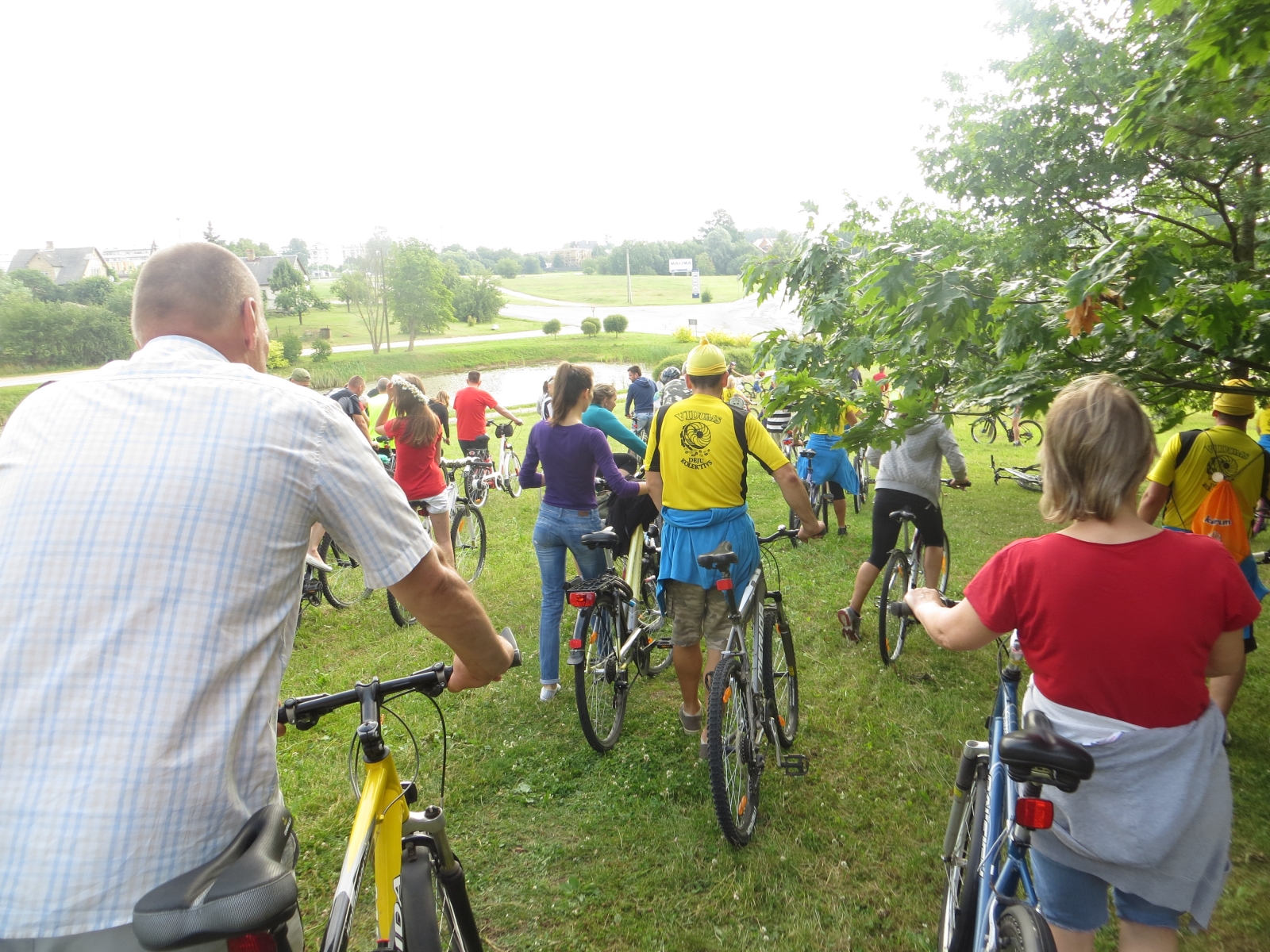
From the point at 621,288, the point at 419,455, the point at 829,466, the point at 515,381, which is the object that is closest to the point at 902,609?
the point at 419,455

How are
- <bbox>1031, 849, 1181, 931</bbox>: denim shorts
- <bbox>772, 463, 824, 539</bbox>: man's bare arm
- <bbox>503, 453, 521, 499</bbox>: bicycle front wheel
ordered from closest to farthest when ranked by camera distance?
<bbox>1031, 849, 1181, 931</bbox>: denim shorts
<bbox>772, 463, 824, 539</bbox>: man's bare arm
<bbox>503, 453, 521, 499</bbox>: bicycle front wheel

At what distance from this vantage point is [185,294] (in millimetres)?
1659

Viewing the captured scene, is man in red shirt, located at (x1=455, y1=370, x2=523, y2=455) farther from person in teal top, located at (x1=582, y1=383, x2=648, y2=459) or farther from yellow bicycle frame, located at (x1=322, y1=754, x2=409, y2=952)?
yellow bicycle frame, located at (x1=322, y1=754, x2=409, y2=952)

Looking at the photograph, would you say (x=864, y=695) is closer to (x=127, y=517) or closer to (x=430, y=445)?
(x=430, y=445)

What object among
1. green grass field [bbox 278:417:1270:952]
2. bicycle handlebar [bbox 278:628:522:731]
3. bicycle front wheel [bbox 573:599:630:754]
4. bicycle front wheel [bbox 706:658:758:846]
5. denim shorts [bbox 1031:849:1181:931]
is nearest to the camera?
bicycle handlebar [bbox 278:628:522:731]

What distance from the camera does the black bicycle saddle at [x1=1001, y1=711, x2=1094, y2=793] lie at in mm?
1841

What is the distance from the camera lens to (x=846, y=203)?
986 cm

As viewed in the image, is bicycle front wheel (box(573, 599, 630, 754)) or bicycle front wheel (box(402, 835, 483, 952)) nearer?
bicycle front wheel (box(402, 835, 483, 952))

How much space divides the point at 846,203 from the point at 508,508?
22.1ft

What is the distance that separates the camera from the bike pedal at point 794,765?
421cm

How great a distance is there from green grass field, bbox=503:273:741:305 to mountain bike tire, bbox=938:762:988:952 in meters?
89.0

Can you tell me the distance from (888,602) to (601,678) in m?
2.32

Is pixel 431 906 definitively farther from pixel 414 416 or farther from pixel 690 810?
pixel 414 416

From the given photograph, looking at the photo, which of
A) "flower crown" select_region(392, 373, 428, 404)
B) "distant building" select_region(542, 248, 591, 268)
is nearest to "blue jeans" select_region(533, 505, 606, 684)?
"flower crown" select_region(392, 373, 428, 404)
